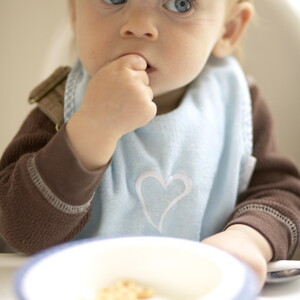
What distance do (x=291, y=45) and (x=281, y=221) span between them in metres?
0.44

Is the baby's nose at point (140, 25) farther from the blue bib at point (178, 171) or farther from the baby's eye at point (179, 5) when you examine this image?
the blue bib at point (178, 171)

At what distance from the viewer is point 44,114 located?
90 centimetres

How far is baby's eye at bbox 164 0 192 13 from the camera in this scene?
80 centimetres

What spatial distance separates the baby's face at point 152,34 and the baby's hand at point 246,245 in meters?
0.24

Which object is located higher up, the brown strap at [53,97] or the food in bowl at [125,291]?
the food in bowl at [125,291]

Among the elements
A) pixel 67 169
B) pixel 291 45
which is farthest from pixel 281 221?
pixel 291 45

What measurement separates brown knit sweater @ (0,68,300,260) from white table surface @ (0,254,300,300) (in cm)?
2

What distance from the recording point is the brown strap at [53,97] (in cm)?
88

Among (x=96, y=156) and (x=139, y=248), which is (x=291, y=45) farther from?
(x=139, y=248)

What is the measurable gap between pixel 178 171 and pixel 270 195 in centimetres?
16

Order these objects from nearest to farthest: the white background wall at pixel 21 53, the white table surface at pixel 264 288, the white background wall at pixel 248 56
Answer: the white table surface at pixel 264 288 < the white background wall at pixel 248 56 < the white background wall at pixel 21 53

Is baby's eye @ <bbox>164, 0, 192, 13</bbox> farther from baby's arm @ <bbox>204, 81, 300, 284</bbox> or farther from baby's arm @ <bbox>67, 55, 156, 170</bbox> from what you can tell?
baby's arm @ <bbox>204, 81, 300, 284</bbox>

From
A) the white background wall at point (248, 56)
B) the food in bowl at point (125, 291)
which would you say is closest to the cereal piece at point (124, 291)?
the food in bowl at point (125, 291)

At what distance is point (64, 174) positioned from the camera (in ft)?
2.27
